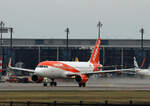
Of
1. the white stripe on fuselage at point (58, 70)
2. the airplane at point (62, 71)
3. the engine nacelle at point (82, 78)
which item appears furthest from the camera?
the engine nacelle at point (82, 78)

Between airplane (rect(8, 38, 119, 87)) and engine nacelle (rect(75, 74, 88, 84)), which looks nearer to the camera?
airplane (rect(8, 38, 119, 87))

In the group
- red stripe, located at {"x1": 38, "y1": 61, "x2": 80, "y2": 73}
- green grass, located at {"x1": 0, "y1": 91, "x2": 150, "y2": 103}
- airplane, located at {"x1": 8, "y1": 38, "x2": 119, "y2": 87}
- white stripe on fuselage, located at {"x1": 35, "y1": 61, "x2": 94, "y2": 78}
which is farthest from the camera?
red stripe, located at {"x1": 38, "y1": 61, "x2": 80, "y2": 73}

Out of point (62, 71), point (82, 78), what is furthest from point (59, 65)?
point (82, 78)

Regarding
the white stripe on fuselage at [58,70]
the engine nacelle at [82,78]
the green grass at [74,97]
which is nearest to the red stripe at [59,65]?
the white stripe on fuselage at [58,70]

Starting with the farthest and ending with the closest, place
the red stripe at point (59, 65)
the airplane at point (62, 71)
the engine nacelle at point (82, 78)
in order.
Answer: the red stripe at point (59, 65), the engine nacelle at point (82, 78), the airplane at point (62, 71)

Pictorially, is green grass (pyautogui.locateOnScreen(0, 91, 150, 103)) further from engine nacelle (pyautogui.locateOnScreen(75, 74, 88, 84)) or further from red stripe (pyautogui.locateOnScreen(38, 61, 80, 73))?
red stripe (pyautogui.locateOnScreen(38, 61, 80, 73))

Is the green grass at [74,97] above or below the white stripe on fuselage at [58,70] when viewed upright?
below

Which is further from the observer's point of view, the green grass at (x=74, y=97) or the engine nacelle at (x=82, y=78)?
the engine nacelle at (x=82, y=78)

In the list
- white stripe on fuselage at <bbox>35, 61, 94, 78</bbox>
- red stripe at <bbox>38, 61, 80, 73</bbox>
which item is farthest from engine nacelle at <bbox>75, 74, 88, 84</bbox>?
white stripe on fuselage at <bbox>35, 61, 94, 78</bbox>

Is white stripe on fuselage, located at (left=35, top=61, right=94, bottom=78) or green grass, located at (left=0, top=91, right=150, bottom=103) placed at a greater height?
white stripe on fuselage, located at (left=35, top=61, right=94, bottom=78)

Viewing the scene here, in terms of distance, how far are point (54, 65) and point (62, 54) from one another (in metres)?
107

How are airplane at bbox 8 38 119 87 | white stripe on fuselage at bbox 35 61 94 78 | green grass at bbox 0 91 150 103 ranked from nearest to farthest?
green grass at bbox 0 91 150 103, white stripe on fuselage at bbox 35 61 94 78, airplane at bbox 8 38 119 87

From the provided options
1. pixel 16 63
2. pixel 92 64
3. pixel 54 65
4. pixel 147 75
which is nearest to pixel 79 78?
pixel 54 65

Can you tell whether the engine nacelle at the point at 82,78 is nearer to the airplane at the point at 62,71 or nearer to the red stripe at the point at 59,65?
the airplane at the point at 62,71
